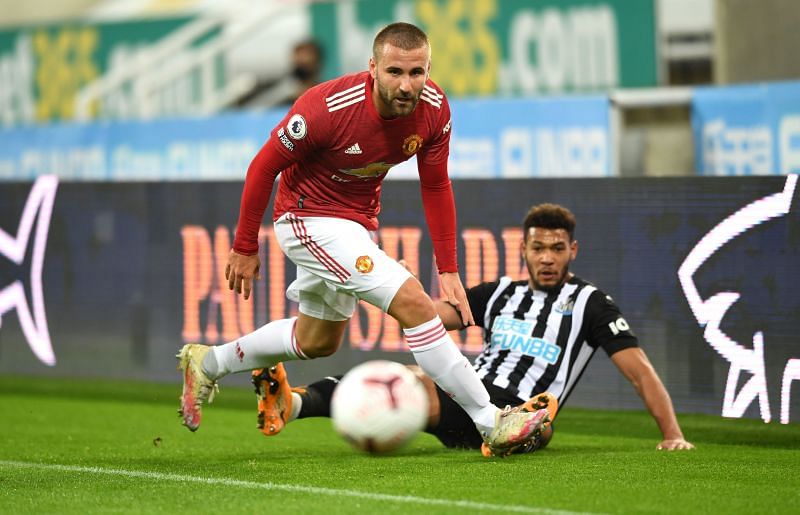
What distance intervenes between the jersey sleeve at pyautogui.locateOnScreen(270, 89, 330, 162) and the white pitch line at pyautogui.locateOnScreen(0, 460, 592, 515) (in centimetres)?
132

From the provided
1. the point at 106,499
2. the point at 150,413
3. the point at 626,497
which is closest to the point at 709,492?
the point at 626,497

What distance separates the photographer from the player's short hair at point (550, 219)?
6199 millimetres

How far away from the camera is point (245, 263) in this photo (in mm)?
5484

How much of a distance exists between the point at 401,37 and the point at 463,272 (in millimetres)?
2724

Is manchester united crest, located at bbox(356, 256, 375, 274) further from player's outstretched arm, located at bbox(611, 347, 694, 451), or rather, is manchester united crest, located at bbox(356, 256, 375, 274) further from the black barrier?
the black barrier

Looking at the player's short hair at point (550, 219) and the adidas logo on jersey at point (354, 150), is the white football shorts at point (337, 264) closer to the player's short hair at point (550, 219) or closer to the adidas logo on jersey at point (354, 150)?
the adidas logo on jersey at point (354, 150)

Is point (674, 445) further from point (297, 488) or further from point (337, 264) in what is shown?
point (297, 488)

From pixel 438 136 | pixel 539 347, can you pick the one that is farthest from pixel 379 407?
pixel 438 136

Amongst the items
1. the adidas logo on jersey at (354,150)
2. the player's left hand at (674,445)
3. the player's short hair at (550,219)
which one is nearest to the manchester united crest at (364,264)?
the adidas logo on jersey at (354,150)

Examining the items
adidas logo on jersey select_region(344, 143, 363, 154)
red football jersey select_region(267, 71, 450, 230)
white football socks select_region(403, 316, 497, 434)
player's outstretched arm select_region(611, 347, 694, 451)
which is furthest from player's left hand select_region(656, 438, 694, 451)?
adidas logo on jersey select_region(344, 143, 363, 154)

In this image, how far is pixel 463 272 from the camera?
7.70 m

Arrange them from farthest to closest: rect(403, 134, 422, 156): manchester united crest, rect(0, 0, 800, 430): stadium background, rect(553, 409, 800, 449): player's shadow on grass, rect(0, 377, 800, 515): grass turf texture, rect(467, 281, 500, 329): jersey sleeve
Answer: rect(0, 0, 800, 430): stadium background
rect(553, 409, 800, 449): player's shadow on grass
rect(467, 281, 500, 329): jersey sleeve
rect(403, 134, 422, 156): manchester united crest
rect(0, 377, 800, 515): grass turf texture

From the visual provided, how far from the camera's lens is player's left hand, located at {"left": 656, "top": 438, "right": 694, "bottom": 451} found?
19.6ft

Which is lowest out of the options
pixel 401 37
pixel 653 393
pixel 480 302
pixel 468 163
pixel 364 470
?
pixel 364 470
